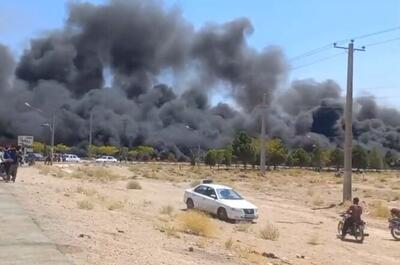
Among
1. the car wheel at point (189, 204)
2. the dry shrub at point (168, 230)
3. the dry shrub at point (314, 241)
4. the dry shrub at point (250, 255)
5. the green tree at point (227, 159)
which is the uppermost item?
the green tree at point (227, 159)

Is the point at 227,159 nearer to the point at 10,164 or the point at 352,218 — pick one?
the point at 10,164

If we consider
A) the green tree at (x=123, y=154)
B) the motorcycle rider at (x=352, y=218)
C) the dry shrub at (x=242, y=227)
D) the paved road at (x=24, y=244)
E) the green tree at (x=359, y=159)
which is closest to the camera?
the paved road at (x=24, y=244)

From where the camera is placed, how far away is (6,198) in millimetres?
23875

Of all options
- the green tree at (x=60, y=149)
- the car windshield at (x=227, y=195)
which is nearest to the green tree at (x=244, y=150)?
the green tree at (x=60, y=149)

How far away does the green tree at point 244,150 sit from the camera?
114 m

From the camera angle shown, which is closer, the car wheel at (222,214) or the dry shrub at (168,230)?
the dry shrub at (168,230)

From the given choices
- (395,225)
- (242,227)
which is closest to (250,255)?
(242,227)

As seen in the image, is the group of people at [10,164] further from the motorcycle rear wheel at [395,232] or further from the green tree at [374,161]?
the green tree at [374,161]

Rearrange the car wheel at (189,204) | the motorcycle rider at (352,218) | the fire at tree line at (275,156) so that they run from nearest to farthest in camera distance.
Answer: the motorcycle rider at (352,218) → the car wheel at (189,204) → the fire at tree line at (275,156)

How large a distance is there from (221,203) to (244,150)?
282 ft

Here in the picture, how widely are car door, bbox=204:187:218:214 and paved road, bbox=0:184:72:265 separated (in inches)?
452

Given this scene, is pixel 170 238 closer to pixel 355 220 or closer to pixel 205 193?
pixel 355 220

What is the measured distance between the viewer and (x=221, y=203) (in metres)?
28.2

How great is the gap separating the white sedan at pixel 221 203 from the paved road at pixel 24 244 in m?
10.8
